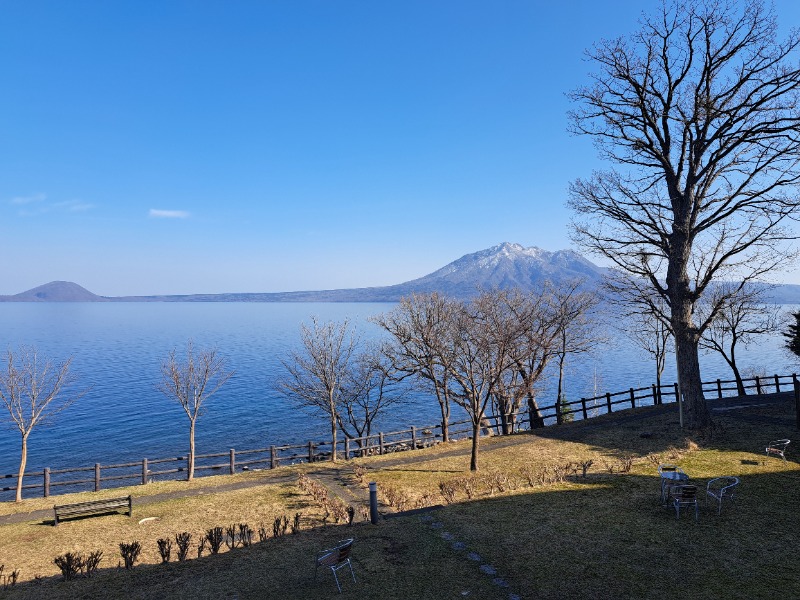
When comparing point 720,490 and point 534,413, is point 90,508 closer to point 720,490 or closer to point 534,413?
point 720,490

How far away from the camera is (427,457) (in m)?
22.5

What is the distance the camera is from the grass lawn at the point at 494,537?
905 cm

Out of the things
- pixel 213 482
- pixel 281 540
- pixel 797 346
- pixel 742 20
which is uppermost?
pixel 742 20

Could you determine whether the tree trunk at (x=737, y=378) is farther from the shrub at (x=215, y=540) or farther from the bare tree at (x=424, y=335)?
the shrub at (x=215, y=540)

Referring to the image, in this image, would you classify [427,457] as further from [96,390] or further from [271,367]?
[271,367]

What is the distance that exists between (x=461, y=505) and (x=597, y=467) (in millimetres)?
6977

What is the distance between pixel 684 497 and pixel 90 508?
709 inches

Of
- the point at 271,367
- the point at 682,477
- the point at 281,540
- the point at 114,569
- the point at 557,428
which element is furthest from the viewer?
the point at 271,367

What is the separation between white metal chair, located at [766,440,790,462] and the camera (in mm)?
16800

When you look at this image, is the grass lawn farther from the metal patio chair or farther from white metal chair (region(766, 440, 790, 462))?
white metal chair (region(766, 440, 790, 462))

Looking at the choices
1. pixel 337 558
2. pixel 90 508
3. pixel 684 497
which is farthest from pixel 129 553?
pixel 684 497

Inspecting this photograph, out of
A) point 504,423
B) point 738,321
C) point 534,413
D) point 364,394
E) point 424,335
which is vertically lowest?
point 364,394

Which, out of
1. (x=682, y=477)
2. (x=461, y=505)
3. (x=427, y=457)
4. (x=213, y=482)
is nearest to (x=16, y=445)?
(x=213, y=482)

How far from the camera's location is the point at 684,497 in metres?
11.9
